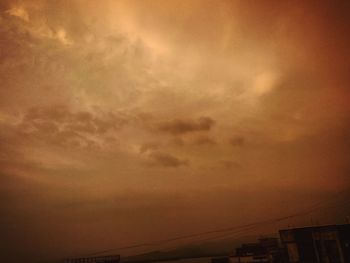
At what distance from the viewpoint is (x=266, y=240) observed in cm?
7862

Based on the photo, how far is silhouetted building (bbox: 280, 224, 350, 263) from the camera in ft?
140

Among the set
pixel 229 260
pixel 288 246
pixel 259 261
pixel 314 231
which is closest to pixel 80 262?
pixel 229 260

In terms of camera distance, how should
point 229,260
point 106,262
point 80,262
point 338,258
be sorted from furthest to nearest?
point 80,262
point 106,262
point 229,260
point 338,258

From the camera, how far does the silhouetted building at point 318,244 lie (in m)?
42.7

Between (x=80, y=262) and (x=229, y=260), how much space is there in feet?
98.7

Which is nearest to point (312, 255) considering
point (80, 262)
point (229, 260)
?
point (229, 260)

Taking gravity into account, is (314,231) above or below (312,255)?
above

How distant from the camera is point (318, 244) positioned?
44406 mm

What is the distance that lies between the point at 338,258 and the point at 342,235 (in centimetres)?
303

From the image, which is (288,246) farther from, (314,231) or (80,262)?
(80,262)

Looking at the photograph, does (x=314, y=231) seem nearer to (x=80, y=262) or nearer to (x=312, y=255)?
(x=312, y=255)

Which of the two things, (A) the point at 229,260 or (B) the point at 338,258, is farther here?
(A) the point at 229,260

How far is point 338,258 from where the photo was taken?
42.7 meters

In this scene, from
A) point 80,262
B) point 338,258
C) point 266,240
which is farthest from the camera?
point 266,240
